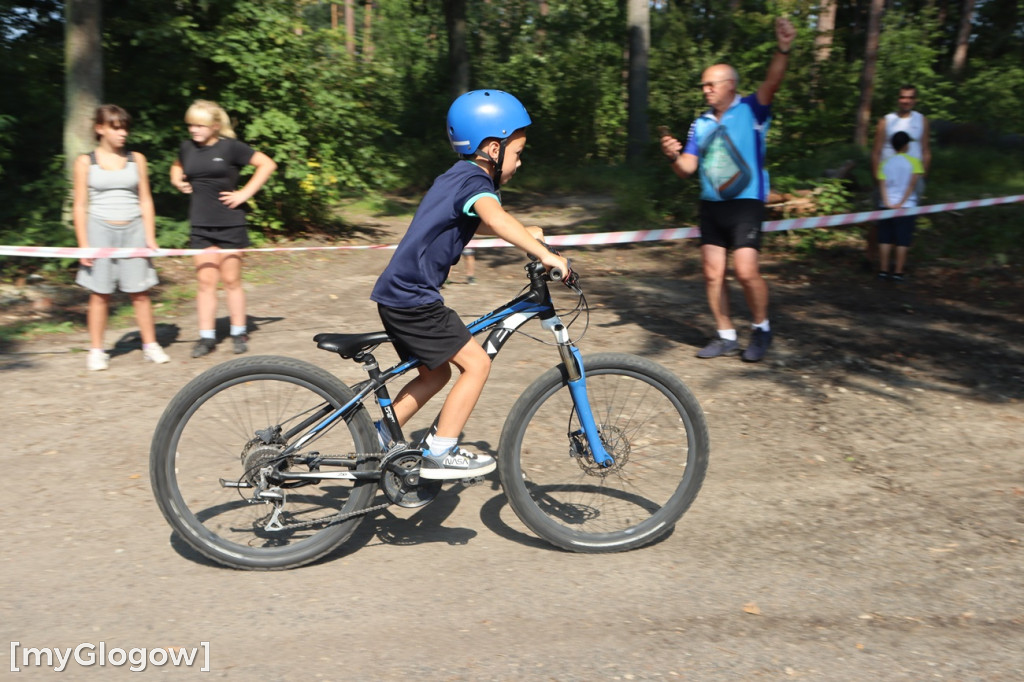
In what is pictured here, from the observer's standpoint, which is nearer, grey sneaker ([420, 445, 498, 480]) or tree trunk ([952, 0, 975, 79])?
grey sneaker ([420, 445, 498, 480])

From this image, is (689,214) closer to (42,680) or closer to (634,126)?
(634,126)

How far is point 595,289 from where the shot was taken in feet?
32.3

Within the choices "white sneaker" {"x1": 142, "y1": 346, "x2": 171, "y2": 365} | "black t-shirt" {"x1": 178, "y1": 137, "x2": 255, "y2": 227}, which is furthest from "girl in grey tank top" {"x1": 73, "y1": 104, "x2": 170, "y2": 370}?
"black t-shirt" {"x1": 178, "y1": 137, "x2": 255, "y2": 227}

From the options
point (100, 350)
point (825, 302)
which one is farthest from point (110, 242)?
point (825, 302)

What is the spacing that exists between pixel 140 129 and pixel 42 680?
919cm

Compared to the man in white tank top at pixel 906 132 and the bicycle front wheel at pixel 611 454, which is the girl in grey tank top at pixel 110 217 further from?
the man in white tank top at pixel 906 132

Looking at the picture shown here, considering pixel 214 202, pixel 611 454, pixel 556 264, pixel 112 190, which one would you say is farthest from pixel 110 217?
pixel 611 454

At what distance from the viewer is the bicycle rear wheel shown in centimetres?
386

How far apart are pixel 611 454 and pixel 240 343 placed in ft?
13.4

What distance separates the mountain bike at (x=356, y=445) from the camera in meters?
3.91

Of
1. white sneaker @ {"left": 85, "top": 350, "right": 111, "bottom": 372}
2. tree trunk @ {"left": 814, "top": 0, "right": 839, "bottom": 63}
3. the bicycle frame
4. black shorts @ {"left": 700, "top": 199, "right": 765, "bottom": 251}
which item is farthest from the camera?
tree trunk @ {"left": 814, "top": 0, "right": 839, "bottom": 63}

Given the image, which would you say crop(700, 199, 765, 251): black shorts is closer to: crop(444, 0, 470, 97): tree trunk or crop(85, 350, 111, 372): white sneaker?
crop(85, 350, 111, 372): white sneaker

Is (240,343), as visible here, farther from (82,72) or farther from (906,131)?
(906,131)

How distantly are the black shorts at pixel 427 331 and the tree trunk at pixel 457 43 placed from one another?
14634 millimetres
